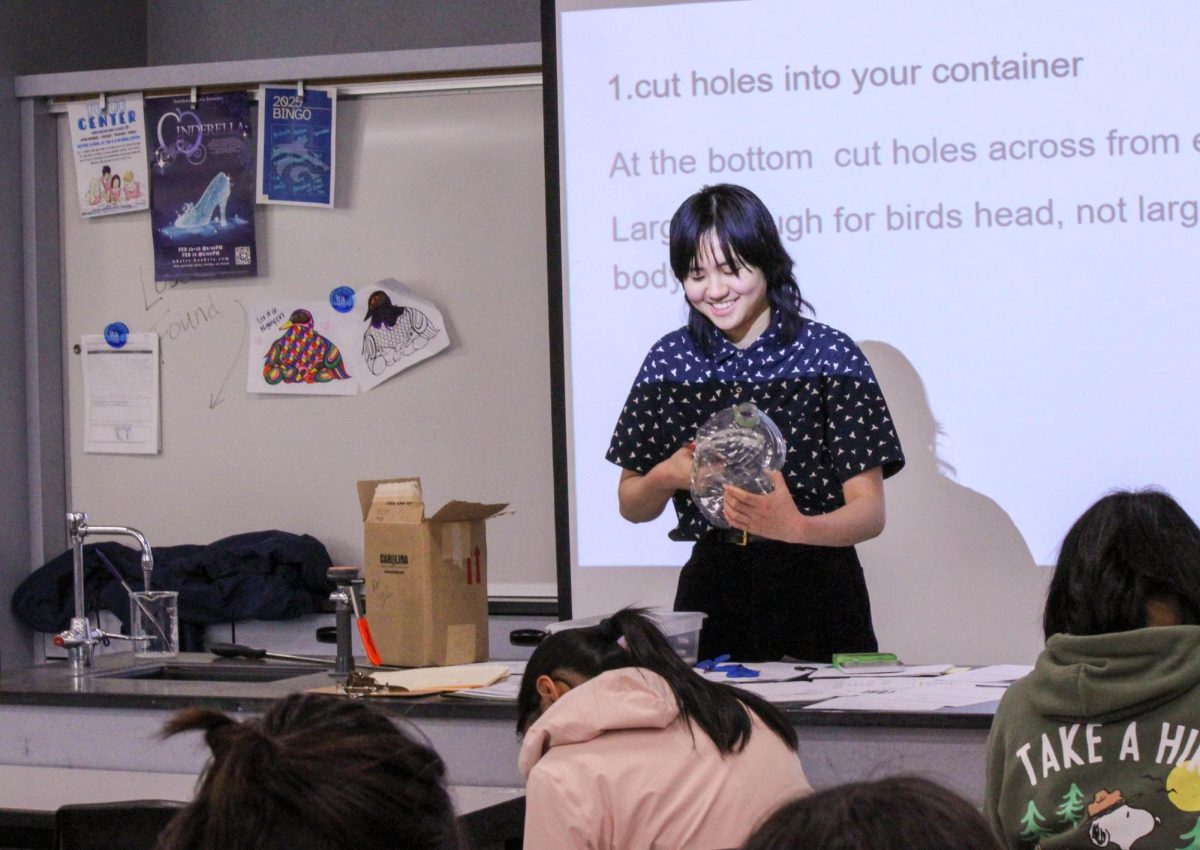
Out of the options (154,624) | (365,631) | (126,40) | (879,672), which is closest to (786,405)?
(879,672)

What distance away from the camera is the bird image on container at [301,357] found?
4.05 metres

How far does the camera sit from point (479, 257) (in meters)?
3.98

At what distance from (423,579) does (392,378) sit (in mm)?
1416

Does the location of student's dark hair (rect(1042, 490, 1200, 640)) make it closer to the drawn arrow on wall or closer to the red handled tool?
the red handled tool

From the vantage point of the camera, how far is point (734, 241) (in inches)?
125

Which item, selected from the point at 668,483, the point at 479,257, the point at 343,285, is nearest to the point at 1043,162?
the point at 668,483

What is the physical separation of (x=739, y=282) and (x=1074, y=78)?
0.93 m

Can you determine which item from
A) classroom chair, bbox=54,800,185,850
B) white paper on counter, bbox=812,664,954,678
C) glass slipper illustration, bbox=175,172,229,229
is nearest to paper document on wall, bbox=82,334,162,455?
glass slipper illustration, bbox=175,172,229,229

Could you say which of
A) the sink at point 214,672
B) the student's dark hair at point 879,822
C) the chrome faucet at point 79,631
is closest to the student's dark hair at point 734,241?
the sink at point 214,672

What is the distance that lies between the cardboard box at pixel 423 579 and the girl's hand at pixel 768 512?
0.49 meters

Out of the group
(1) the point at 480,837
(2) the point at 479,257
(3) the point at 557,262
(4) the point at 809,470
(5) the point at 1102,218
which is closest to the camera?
(1) the point at 480,837

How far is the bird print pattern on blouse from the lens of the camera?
9.81 ft

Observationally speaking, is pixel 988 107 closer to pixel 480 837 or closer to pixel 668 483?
pixel 668 483

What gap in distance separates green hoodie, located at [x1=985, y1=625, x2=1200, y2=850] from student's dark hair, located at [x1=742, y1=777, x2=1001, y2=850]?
0.89m
